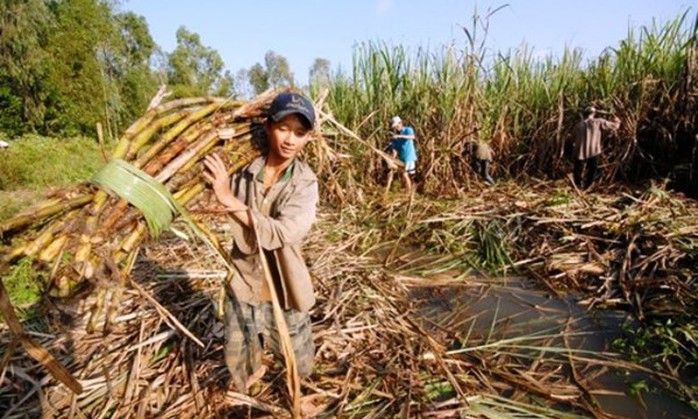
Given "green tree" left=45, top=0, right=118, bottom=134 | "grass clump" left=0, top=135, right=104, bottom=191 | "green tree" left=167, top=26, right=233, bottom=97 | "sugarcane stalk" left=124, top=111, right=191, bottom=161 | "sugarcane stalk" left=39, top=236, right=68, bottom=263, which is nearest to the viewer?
"sugarcane stalk" left=39, top=236, right=68, bottom=263

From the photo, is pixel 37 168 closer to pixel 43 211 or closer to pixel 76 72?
pixel 43 211

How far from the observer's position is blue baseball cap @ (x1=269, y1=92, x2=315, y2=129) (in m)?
1.41

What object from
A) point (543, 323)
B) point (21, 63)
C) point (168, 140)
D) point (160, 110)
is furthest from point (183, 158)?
point (21, 63)

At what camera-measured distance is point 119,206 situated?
1.17m

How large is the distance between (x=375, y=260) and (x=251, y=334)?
2.17 meters

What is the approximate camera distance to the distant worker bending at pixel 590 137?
5.79 metres

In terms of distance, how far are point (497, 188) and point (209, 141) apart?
5.36 meters

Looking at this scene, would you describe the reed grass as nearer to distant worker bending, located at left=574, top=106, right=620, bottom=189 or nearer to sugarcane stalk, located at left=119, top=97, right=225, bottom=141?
distant worker bending, located at left=574, top=106, right=620, bottom=189

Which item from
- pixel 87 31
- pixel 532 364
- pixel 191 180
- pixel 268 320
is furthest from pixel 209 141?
pixel 87 31

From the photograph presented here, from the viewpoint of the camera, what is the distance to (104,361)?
6.72ft

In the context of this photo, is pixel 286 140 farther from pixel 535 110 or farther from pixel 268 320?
pixel 535 110

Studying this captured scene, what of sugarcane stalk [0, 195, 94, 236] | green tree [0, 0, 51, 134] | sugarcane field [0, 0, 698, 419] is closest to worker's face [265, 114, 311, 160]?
sugarcane field [0, 0, 698, 419]

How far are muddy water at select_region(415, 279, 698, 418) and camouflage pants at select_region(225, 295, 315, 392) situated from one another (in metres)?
1.18

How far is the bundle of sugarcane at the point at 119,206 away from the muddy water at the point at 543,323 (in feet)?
6.70
